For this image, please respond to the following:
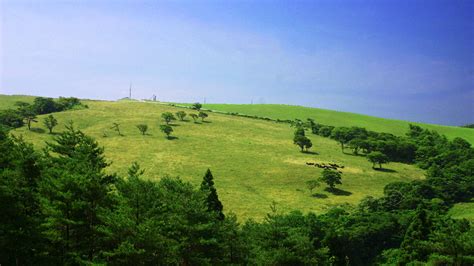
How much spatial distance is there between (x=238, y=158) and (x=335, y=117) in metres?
85.1

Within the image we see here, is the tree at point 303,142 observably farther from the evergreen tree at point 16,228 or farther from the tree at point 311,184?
the evergreen tree at point 16,228

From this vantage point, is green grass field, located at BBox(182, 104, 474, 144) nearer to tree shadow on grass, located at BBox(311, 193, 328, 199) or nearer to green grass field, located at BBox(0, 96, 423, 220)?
green grass field, located at BBox(0, 96, 423, 220)

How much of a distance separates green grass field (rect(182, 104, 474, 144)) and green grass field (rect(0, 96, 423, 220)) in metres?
32.5

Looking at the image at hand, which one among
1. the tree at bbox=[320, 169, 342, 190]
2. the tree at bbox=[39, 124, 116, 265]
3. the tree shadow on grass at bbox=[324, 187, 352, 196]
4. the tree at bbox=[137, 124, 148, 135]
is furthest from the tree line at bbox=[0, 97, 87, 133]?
the tree shadow on grass at bbox=[324, 187, 352, 196]

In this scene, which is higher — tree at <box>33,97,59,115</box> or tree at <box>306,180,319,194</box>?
tree at <box>33,97,59,115</box>

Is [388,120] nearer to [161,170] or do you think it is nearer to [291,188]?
[291,188]

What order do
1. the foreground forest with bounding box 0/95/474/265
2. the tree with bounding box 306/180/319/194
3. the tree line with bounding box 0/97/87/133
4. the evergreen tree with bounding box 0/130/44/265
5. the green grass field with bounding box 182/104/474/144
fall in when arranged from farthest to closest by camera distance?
the green grass field with bounding box 182/104/474/144
the tree line with bounding box 0/97/87/133
the tree with bounding box 306/180/319/194
the foreground forest with bounding box 0/95/474/265
the evergreen tree with bounding box 0/130/44/265

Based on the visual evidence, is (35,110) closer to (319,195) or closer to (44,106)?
(44,106)

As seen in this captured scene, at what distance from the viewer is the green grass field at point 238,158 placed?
253 ft

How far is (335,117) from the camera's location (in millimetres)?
173250

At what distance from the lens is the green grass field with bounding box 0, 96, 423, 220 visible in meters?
77.1


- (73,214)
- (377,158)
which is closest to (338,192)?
(377,158)

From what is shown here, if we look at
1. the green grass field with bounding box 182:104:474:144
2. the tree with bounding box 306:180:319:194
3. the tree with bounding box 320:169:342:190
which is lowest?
the tree with bounding box 306:180:319:194

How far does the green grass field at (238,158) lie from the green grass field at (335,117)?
107 ft
